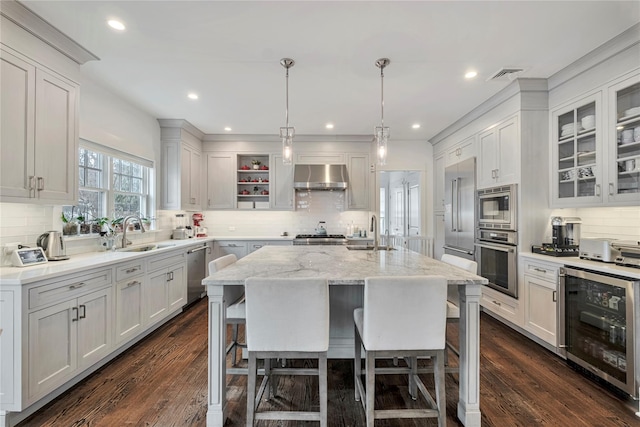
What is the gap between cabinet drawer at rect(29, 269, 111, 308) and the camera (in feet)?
6.17

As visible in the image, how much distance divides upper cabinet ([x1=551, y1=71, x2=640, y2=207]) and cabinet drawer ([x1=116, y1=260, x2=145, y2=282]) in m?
4.36

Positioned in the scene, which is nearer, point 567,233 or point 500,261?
point 567,233

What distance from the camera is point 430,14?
2.06 meters

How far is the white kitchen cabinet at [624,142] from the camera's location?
7.64 ft

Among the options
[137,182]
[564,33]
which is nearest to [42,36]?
[137,182]

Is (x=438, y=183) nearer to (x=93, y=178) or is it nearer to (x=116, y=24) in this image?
(x=116, y=24)

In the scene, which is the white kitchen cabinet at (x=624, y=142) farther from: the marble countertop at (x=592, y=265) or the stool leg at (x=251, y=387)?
the stool leg at (x=251, y=387)

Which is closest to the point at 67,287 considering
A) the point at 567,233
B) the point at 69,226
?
the point at 69,226

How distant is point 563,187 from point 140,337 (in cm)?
469

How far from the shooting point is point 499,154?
3.54m

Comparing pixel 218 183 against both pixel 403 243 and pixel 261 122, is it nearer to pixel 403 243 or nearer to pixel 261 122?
pixel 261 122

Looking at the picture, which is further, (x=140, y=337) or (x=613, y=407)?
(x=140, y=337)

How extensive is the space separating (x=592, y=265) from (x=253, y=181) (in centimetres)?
473

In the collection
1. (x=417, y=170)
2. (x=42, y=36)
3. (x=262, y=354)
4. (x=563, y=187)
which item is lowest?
(x=262, y=354)
